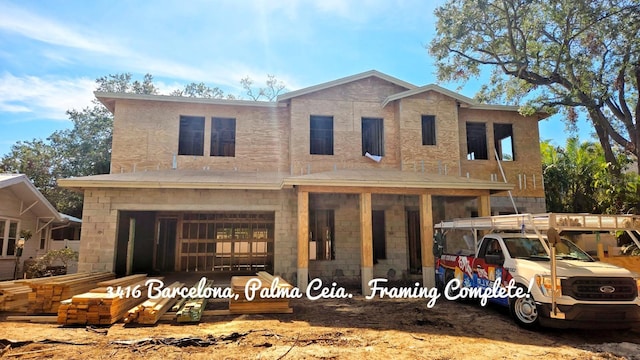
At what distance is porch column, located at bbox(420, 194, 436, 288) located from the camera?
11.2 meters

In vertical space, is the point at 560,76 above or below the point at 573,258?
above

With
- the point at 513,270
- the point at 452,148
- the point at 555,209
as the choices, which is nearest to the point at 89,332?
the point at 513,270

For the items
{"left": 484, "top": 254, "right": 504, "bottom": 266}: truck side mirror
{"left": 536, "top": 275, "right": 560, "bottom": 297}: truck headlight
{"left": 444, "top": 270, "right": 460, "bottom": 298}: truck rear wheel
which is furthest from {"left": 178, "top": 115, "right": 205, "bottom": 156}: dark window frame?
{"left": 536, "top": 275, "right": 560, "bottom": 297}: truck headlight

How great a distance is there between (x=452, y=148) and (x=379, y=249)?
15.6 feet

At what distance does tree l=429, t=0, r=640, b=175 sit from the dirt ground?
10.2m

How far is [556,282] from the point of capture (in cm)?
664

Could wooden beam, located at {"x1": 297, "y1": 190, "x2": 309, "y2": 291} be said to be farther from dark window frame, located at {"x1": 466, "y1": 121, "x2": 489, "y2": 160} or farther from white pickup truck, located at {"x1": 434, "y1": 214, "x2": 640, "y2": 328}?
dark window frame, located at {"x1": 466, "y1": 121, "x2": 489, "y2": 160}

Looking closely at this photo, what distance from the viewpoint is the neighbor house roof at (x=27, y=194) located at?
13789 millimetres

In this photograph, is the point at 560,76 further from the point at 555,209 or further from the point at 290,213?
the point at 290,213

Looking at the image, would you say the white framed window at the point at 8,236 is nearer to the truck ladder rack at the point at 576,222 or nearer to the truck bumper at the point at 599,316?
the truck ladder rack at the point at 576,222

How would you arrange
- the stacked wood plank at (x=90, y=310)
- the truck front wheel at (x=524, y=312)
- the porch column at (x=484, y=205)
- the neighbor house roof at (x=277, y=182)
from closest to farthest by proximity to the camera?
the truck front wheel at (x=524, y=312) → the stacked wood plank at (x=90, y=310) → the neighbor house roof at (x=277, y=182) → the porch column at (x=484, y=205)

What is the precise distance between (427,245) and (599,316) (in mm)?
5075

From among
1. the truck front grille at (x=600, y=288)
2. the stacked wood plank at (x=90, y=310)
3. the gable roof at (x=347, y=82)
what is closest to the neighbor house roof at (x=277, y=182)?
the gable roof at (x=347, y=82)

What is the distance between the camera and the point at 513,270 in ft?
25.0
